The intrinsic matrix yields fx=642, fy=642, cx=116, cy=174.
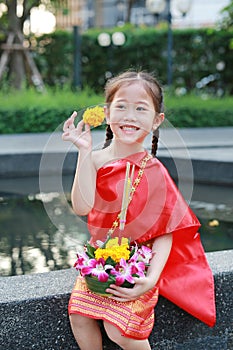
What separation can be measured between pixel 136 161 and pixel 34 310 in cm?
63

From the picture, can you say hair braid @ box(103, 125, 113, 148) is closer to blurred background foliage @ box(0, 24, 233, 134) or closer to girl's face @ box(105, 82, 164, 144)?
girl's face @ box(105, 82, 164, 144)

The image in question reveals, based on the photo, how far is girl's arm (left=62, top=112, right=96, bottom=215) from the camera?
2135 millimetres

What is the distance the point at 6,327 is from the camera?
2201mm

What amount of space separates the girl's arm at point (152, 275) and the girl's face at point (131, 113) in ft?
1.20

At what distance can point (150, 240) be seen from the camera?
7.33 ft

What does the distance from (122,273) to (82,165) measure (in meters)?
0.38

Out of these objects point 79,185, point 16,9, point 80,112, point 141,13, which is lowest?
point 141,13

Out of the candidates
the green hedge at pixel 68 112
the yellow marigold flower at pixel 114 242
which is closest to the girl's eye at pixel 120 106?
the yellow marigold flower at pixel 114 242

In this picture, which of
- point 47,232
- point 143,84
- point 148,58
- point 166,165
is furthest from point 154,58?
point 143,84

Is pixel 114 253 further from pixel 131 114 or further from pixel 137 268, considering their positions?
pixel 131 114

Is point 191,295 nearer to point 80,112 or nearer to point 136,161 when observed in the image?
point 136,161

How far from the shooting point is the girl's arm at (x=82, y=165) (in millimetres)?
2135

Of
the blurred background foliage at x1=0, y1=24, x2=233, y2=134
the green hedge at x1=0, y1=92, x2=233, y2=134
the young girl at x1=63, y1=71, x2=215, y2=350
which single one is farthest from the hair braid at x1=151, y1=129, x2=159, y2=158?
the blurred background foliage at x1=0, y1=24, x2=233, y2=134

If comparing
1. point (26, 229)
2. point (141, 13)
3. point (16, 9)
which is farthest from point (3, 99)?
point (141, 13)
